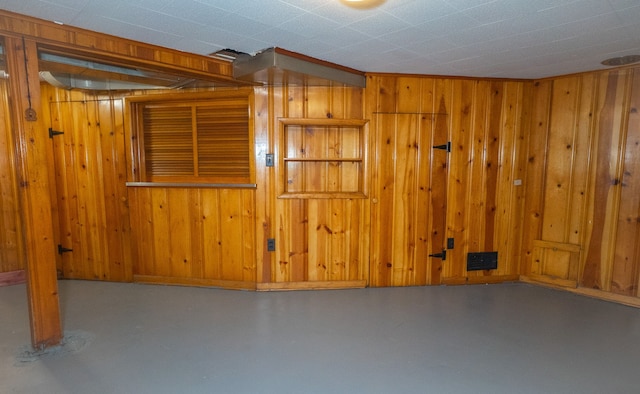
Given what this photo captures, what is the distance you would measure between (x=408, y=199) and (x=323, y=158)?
94cm

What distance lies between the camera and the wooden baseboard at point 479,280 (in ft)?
11.5

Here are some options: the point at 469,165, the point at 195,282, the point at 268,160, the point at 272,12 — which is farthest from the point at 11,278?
the point at 469,165

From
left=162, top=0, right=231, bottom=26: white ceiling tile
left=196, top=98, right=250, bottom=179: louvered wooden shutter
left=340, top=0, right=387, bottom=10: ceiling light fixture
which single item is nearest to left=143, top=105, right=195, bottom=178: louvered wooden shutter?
left=196, top=98, right=250, bottom=179: louvered wooden shutter

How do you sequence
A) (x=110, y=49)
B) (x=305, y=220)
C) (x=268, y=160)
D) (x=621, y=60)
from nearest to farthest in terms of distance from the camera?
(x=110, y=49) → (x=621, y=60) → (x=268, y=160) → (x=305, y=220)

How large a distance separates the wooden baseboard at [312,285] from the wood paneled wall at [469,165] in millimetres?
247

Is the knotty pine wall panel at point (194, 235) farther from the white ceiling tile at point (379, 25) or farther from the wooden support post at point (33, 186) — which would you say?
the white ceiling tile at point (379, 25)

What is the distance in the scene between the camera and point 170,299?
10.2 ft

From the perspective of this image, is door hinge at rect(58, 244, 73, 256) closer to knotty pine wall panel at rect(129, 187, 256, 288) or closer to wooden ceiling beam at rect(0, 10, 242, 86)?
knotty pine wall panel at rect(129, 187, 256, 288)

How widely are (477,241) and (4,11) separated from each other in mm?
4036

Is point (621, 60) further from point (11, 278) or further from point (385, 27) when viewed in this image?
point (11, 278)

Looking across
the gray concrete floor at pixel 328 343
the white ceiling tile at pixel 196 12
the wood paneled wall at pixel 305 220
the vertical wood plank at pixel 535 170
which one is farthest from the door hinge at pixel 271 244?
the vertical wood plank at pixel 535 170

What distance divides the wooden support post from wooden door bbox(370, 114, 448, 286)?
101 inches

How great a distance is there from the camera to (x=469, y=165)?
3420mm

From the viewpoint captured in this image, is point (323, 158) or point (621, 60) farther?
point (323, 158)
